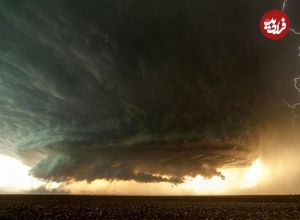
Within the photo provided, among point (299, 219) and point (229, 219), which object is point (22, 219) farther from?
point (299, 219)

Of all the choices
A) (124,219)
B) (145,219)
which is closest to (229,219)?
(145,219)

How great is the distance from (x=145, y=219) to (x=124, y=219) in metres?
3.10

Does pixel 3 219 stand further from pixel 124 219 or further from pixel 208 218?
pixel 208 218

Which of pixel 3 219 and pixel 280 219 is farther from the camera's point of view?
pixel 280 219

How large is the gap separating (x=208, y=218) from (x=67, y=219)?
67.9 feet

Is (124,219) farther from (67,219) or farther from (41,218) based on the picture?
(41,218)

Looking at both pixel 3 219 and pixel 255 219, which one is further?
pixel 255 219

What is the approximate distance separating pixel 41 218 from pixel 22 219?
121 inches

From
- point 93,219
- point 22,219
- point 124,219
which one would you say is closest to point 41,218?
point 22,219

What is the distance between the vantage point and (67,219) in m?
47.7

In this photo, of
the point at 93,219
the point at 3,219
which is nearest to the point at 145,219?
the point at 93,219

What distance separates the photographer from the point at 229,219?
1855 inches

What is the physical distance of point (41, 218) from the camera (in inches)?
1886

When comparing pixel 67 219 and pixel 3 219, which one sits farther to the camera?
pixel 67 219
